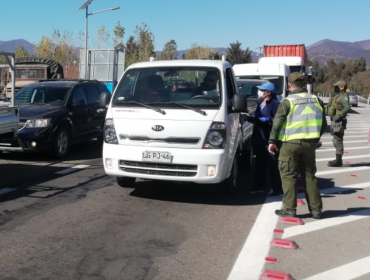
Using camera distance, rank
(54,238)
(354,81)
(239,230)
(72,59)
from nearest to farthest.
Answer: (54,238) → (239,230) → (72,59) → (354,81)

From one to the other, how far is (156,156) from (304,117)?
1968 mm

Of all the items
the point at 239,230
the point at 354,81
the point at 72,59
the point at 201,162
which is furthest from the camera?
the point at 354,81

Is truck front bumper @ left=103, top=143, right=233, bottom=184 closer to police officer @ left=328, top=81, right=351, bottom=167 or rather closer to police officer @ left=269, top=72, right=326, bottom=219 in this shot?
police officer @ left=269, top=72, right=326, bottom=219

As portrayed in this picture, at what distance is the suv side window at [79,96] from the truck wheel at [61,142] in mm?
832

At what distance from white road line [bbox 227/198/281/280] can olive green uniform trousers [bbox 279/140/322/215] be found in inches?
13.9

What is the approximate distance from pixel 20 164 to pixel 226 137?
488cm

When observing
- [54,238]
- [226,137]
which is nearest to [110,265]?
[54,238]

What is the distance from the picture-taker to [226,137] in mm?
5742

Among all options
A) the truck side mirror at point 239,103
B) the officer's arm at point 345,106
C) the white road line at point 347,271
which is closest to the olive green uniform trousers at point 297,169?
the truck side mirror at point 239,103

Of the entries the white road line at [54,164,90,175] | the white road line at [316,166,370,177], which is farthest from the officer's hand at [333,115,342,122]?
the white road line at [54,164,90,175]

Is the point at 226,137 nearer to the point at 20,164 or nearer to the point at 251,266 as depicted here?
the point at 251,266

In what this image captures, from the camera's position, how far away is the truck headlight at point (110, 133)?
5953 millimetres

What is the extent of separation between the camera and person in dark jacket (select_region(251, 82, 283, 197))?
651 centimetres

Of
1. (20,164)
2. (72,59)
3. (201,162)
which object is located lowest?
(20,164)
